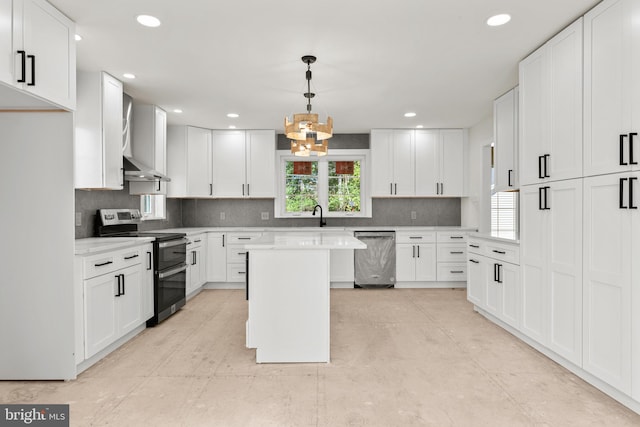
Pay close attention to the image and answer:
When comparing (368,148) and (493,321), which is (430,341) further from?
(368,148)

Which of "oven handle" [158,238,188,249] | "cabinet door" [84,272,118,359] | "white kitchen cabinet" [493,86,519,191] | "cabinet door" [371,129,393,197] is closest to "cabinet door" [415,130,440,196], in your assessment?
"cabinet door" [371,129,393,197]

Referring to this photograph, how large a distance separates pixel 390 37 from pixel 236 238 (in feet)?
12.3

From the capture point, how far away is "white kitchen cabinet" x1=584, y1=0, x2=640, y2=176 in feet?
6.71

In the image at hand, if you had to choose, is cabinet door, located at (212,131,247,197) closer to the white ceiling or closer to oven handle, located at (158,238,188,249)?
the white ceiling

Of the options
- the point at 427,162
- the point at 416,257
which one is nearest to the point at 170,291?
the point at 416,257

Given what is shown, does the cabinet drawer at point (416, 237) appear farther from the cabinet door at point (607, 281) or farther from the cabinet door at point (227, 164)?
the cabinet door at point (607, 281)

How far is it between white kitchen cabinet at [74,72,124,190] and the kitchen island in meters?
1.65

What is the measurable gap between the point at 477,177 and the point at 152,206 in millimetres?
4712

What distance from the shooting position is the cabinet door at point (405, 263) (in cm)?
554

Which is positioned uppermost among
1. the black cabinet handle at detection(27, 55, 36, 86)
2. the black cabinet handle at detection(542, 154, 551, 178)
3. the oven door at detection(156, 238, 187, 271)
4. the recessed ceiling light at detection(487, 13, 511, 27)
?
the recessed ceiling light at detection(487, 13, 511, 27)

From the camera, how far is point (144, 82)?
12.1 ft

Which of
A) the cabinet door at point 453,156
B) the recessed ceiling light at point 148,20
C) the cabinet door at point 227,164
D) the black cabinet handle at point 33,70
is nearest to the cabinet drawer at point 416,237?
the cabinet door at point 453,156

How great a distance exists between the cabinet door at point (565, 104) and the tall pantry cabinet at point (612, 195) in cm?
8

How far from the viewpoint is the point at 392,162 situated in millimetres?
5762
